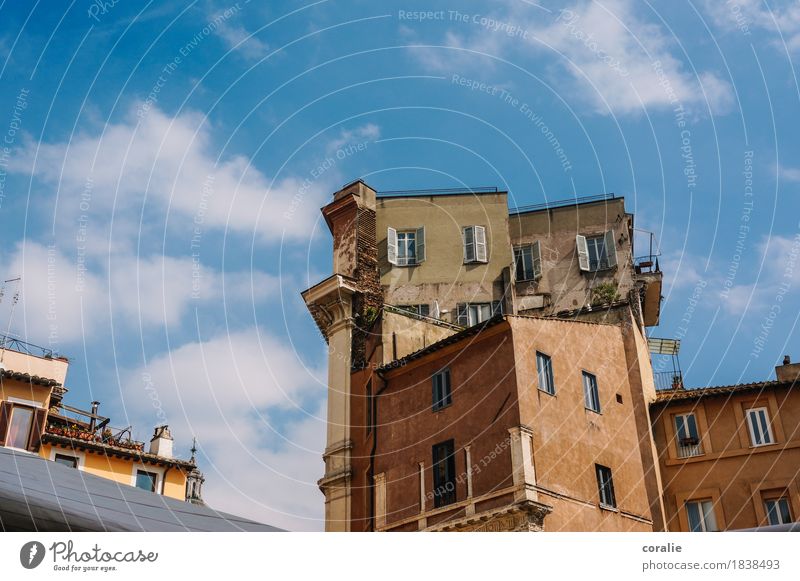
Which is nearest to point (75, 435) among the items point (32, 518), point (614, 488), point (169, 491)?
point (169, 491)

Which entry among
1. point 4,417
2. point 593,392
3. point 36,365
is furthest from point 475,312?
point 36,365

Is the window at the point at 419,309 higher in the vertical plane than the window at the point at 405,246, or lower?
lower

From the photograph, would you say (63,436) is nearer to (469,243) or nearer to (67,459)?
(67,459)

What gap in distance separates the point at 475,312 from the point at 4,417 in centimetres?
2055

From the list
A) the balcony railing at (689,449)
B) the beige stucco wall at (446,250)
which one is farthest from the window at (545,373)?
the beige stucco wall at (446,250)

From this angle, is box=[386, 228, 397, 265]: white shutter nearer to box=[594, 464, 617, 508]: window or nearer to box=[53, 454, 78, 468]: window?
box=[594, 464, 617, 508]: window

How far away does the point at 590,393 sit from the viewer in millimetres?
32531

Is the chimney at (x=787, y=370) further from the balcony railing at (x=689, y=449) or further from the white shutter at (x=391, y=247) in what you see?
the white shutter at (x=391, y=247)

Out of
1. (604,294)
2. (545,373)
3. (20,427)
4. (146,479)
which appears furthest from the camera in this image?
(146,479)

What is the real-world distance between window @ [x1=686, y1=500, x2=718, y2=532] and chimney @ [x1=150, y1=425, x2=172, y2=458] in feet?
78.3

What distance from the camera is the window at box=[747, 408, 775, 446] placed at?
31.5 metres

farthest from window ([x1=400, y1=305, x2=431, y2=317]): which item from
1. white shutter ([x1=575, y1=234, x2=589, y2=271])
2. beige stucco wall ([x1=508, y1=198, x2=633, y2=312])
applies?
white shutter ([x1=575, y1=234, x2=589, y2=271])

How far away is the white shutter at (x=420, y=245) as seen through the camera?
41800 mm

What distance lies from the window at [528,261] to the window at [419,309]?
451cm
